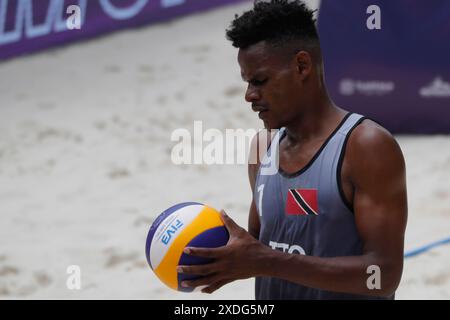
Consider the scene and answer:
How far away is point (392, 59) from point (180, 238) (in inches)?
184

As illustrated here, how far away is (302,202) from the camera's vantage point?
7.88 feet

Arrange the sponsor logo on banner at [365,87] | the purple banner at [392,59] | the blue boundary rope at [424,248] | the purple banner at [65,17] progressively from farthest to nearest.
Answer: the purple banner at [65,17], the sponsor logo on banner at [365,87], the purple banner at [392,59], the blue boundary rope at [424,248]

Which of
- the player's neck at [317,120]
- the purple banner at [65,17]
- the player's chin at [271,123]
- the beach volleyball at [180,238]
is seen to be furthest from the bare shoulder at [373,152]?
the purple banner at [65,17]

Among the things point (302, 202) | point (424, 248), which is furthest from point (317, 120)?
point (424, 248)

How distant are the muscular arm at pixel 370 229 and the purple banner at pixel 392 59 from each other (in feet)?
14.5

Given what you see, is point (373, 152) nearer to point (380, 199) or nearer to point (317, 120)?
point (380, 199)

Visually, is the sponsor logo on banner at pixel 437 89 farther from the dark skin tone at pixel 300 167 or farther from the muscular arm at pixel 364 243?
the muscular arm at pixel 364 243

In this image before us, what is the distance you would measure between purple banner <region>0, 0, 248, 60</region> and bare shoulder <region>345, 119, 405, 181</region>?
6.70 metres

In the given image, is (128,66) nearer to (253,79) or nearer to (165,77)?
(165,77)

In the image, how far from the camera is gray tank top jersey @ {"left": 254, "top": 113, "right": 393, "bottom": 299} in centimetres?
237

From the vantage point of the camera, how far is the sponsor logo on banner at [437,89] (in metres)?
6.80

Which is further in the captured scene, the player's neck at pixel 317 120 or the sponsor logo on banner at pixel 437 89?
the sponsor logo on banner at pixel 437 89

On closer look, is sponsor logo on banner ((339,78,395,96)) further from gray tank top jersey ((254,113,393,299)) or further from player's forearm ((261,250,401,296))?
player's forearm ((261,250,401,296))

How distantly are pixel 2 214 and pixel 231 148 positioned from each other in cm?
209
